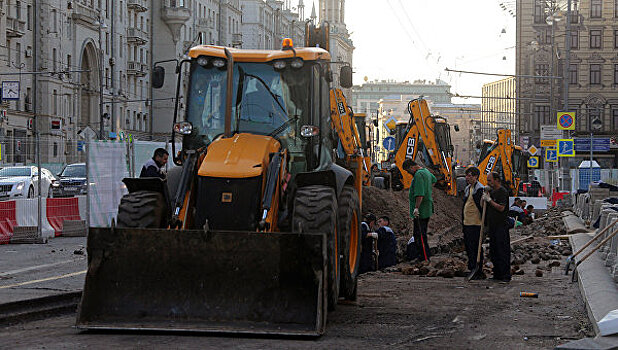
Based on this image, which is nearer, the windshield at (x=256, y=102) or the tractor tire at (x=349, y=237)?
the tractor tire at (x=349, y=237)

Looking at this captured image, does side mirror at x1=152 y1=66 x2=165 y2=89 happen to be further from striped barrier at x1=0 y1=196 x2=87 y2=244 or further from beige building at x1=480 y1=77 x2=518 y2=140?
beige building at x1=480 y1=77 x2=518 y2=140

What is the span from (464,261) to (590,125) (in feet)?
230

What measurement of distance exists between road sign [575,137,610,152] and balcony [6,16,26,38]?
4095 centimetres

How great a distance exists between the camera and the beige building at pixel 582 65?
86500 mm

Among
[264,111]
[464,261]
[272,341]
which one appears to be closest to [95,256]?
[272,341]

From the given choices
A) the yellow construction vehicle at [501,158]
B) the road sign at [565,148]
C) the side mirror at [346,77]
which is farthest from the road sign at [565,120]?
the side mirror at [346,77]

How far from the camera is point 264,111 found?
11.5m

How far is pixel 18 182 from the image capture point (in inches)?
1235

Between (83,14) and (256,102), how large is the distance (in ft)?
207

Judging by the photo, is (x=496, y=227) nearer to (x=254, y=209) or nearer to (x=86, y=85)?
(x=254, y=209)

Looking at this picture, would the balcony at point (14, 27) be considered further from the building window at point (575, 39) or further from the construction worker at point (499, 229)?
the construction worker at point (499, 229)

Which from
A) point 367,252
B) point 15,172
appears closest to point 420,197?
point 367,252

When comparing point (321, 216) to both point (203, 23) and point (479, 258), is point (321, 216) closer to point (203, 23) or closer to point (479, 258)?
point (479, 258)

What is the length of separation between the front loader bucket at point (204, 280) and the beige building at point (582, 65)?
7896 cm
